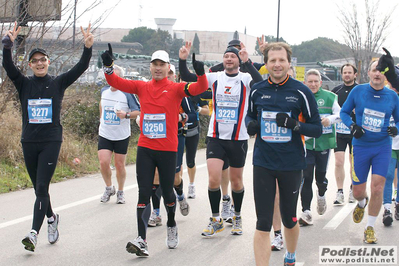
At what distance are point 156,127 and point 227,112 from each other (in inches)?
46.0

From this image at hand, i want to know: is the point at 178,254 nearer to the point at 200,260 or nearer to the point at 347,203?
the point at 200,260

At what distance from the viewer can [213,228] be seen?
7.06 m

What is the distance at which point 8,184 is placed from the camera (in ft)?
32.1

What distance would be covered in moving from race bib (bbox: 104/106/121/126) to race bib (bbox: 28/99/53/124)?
245 centimetres

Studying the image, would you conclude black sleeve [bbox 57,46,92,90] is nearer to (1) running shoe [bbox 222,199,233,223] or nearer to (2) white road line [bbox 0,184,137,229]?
(2) white road line [bbox 0,184,137,229]

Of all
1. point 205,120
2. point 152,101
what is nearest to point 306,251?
point 152,101

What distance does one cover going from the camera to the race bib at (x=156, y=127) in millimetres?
6184

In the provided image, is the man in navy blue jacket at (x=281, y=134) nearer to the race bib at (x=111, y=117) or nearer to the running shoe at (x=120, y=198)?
the race bib at (x=111, y=117)

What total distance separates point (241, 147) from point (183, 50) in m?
1.41

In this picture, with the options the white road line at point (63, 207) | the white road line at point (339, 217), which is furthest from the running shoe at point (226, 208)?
the white road line at point (63, 207)

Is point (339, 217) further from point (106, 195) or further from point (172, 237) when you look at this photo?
point (106, 195)

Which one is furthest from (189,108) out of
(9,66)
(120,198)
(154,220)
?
(9,66)

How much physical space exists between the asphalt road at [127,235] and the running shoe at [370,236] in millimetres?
79

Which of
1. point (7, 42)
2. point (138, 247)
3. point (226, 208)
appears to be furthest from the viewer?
point (226, 208)
